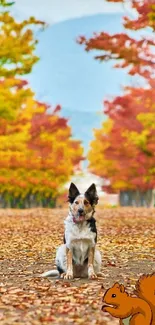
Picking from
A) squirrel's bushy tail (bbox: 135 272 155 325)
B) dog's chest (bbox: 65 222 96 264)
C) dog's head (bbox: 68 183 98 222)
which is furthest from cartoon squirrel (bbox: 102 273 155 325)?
dog's chest (bbox: 65 222 96 264)

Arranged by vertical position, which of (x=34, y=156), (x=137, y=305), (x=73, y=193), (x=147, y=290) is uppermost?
(x=34, y=156)

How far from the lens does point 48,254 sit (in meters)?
14.5

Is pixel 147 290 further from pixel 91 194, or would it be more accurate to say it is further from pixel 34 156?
pixel 34 156

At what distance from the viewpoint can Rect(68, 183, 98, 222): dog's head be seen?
980 centimetres

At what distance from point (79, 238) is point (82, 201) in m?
0.68

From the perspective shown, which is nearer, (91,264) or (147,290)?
(147,290)

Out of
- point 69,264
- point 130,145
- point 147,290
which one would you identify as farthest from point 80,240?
point 130,145

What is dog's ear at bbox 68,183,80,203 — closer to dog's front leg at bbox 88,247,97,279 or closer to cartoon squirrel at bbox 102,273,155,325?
dog's front leg at bbox 88,247,97,279

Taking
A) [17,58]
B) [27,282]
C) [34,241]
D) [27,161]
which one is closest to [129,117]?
[27,161]

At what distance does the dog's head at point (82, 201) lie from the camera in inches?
386

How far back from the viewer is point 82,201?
32.1ft

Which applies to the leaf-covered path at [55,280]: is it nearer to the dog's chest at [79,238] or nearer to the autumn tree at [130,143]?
the dog's chest at [79,238]

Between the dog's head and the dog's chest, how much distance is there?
0.25 metres

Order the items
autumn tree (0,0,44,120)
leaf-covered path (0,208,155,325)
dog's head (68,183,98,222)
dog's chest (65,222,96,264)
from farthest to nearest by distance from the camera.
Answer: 1. autumn tree (0,0,44,120)
2. dog's chest (65,222,96,264)
3. dog's head (68,183,98,222)
4. leaf-covered path (0,208,155,325)
